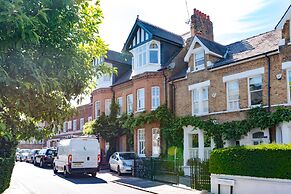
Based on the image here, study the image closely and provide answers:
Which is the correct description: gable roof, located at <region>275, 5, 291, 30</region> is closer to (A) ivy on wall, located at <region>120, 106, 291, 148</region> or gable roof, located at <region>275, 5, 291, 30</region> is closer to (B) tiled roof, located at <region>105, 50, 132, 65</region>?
(A) ivy on wall, located at <region>120, 106, 291, 148</region>

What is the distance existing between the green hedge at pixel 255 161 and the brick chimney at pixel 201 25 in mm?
14286

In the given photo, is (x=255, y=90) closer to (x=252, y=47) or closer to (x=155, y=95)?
(x=252, y=47)

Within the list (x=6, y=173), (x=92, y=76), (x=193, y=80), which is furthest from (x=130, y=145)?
(x=92, y=76)

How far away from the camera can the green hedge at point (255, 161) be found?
41.3 feet

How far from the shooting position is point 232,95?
20.7 m

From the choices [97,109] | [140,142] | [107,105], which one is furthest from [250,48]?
[97,109]

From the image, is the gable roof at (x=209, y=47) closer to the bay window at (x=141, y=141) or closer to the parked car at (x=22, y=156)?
the bay window at (x=141, y=141)

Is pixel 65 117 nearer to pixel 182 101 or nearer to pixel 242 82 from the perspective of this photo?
pixel 242 82

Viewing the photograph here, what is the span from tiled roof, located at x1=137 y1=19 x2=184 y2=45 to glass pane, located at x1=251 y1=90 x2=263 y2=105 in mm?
10546

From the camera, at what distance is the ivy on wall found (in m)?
17.5

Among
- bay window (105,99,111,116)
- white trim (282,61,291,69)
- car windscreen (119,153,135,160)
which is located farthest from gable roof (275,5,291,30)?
bay window (105,99,111,116)

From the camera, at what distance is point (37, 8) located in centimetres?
474

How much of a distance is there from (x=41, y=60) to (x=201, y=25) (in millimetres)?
23821

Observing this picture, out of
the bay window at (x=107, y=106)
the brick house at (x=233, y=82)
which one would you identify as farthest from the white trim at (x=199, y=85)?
the bay window at (x=107, y=106)
